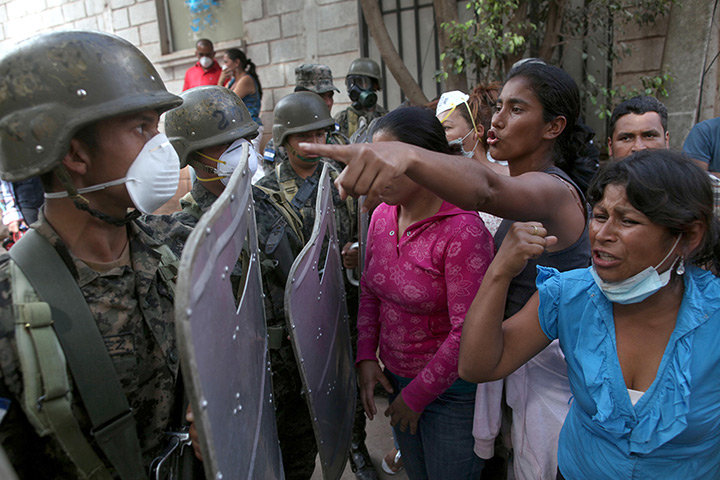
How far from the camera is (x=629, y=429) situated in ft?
4.17

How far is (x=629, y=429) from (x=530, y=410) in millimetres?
521

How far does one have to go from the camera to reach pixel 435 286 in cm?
172

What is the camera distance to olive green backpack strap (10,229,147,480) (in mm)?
1076

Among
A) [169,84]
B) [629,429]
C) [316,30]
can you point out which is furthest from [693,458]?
[169,84]

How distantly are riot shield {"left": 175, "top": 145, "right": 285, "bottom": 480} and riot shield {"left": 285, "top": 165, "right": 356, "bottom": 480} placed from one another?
0.38 ft

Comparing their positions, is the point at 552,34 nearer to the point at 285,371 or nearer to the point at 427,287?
the point at 427,287

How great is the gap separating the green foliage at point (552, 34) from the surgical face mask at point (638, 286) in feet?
12.6

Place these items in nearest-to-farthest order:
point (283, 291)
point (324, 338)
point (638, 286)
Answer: point (638, 286)
point (324, 338)
point (283, 291)

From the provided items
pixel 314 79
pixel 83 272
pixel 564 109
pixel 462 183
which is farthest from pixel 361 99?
pixel 83 272

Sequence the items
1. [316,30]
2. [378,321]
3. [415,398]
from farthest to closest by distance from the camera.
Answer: [316,30] < [378,321] < [415,398]

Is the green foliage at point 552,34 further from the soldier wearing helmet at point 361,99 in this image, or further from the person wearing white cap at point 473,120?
the person wearing white cap at point 473,120

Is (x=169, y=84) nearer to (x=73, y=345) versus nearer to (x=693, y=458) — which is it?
(x=73, y=345)

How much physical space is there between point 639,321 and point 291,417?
1561 mm

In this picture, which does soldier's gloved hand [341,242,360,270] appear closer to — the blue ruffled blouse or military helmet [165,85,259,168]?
military helmet [165,85,259,168]
